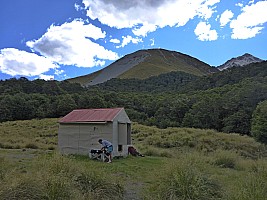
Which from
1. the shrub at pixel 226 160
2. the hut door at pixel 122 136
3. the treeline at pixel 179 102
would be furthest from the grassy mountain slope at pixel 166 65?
the shrub at pixel 226 160

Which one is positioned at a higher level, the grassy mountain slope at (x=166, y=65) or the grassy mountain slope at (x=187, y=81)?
the grassy mountain slope at (x=166, y=65)

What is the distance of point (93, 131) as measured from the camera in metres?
17.9

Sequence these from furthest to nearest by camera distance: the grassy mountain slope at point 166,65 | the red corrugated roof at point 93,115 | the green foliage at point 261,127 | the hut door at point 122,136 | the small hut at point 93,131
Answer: the grassy mountain slope at point 166,65, the green foliage at point 261,127, the hut door at point 122,136, the red corrugated roof at point 93,115, the small hut at point 93,131

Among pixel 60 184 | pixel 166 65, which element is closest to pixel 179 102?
pixel 60 184

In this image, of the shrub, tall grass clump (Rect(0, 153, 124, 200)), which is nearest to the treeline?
the shrub

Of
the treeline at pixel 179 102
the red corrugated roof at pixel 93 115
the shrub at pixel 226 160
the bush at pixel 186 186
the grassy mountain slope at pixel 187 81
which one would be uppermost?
the grassy mountain slope at pixel 187 81

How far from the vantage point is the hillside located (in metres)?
138

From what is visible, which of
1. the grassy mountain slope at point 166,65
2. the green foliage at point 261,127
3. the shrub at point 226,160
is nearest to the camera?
the shrub at point 226,160

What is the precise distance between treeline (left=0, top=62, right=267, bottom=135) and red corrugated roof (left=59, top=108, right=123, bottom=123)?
34.1 m

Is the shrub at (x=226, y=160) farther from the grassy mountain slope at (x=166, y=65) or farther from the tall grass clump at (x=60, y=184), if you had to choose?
the grassy mountain slope at (x=166, y=65)

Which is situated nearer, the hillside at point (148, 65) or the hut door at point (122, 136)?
the hut door at point (122, 136)

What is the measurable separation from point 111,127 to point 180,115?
44767 millimetres

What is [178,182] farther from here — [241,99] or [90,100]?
[90,100]

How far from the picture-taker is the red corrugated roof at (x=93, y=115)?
17.8 m
